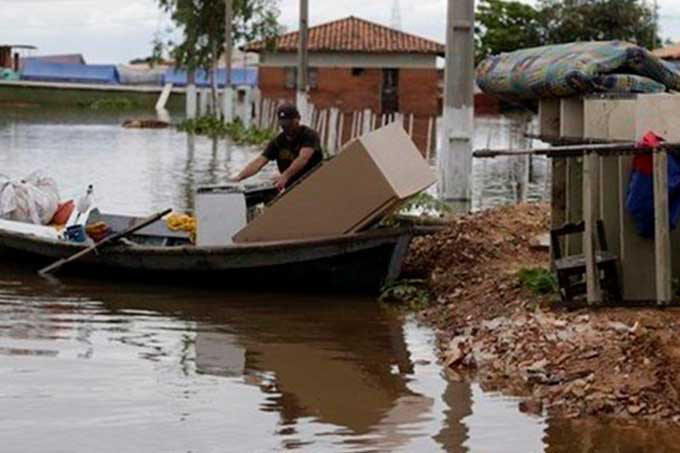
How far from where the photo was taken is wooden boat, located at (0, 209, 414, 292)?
14266mm

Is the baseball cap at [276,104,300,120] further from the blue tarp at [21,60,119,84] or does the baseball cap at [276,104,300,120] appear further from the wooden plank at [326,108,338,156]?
the blue tarp at [21,60,119,84]

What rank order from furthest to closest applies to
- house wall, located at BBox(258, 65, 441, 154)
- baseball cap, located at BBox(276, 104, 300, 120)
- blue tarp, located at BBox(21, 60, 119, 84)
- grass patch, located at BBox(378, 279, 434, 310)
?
blue tarp, located at BBox(21, 60, 119, 84)
house wall, located at BBox(258, 65, 441, 154)
baseball cap, located at BBox(276, 104, 300, 120)
grass patch, located at BBox(378, 279, 434, 310)

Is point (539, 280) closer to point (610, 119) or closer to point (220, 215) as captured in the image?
point (610, 119)

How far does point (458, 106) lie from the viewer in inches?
749

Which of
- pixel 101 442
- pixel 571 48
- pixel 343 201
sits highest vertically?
pixel 571 48

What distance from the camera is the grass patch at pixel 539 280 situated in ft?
41.3

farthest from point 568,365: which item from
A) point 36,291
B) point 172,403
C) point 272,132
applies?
point 272,132

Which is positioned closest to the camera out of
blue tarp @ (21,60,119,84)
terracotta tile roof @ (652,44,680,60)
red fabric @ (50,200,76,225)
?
red fabric @ (50,200,76,225)

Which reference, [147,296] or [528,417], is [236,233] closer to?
[147,296]

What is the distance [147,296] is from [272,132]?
1241 inches

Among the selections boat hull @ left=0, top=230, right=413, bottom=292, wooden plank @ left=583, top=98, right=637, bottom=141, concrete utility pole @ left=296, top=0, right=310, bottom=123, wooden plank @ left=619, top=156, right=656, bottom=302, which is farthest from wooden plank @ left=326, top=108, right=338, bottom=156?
wooden plank @ left=619, top=156, right=656, bottom=302

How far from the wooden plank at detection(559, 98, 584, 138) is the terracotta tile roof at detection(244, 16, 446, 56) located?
50559 mm

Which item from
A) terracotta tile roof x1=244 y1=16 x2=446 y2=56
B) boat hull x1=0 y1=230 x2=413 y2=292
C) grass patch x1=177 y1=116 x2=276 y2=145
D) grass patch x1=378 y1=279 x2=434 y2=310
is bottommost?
grass patch x1=378 y1=279 x2=434 y2=310

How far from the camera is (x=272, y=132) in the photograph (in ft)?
152
